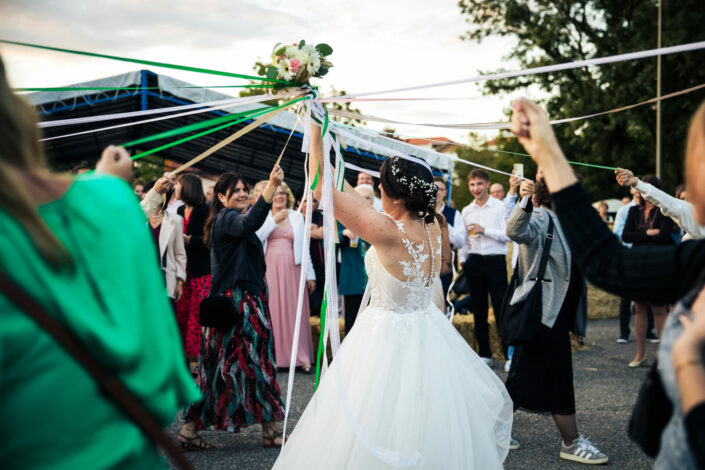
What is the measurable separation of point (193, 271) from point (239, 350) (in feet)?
6.96

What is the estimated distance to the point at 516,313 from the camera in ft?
15.9

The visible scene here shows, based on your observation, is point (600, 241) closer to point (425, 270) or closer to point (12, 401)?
point (12, 401)

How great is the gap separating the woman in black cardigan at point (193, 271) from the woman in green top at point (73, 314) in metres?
5.45

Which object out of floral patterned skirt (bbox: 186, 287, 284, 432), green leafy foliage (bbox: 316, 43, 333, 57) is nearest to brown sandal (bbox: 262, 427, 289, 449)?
floral patterned skirt (bbox: 186, 287, 284, 432)

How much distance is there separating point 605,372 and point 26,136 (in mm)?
7451

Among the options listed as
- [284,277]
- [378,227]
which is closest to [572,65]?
[378,227]

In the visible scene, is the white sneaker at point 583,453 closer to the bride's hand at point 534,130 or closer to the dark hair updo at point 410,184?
the dark hair updo at point 410,184

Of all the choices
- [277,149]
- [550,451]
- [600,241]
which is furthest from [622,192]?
[600,241]

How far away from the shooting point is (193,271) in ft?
22.7

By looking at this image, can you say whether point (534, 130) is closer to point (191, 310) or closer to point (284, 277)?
point (191, 310)

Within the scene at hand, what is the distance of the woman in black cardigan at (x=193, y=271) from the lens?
6844mm

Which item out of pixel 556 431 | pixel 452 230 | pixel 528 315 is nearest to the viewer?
pixel 528 315

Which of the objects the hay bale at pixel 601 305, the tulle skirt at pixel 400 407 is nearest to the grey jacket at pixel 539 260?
the tulle skirt at pixel 400 407

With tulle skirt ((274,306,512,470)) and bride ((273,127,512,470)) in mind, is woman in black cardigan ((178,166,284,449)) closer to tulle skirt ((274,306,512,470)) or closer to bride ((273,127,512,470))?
bride ((273,127,512,470))
